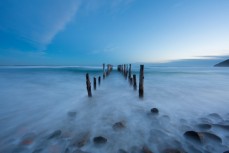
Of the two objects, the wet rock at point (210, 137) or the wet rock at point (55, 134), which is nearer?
the wet rock at point (210, 137)

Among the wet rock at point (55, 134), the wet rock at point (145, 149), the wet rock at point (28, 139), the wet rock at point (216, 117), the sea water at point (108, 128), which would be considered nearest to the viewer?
the wet rock at point (145, 149)

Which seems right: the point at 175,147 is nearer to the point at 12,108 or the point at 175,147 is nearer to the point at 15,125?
the point at 15,125

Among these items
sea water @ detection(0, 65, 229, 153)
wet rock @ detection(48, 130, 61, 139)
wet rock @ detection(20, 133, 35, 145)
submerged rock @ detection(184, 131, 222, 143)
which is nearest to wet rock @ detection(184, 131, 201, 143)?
submerged rock @ detection(184, 131, 222, 143)

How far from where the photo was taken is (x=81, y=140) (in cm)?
370

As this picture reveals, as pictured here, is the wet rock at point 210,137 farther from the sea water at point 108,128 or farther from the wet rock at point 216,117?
the wet rock at point 216,117

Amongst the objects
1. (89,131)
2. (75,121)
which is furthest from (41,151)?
(75,121)

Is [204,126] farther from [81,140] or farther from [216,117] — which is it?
[81,140]

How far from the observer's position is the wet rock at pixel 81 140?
350cm

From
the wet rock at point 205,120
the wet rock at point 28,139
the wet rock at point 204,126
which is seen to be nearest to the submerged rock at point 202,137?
the wet rock at point 204,126

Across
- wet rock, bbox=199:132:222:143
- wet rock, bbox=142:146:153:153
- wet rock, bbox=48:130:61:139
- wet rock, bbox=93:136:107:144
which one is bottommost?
wet rock, bbox=48:130:61:139

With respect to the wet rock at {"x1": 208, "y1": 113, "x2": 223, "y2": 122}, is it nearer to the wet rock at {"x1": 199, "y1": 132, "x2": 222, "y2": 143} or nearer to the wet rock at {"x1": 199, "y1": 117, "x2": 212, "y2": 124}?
the wet rock at {"x1": 199, "y1": 117, "x2": 212, "y2": 124}

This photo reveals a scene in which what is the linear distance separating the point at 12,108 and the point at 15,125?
2440 mm

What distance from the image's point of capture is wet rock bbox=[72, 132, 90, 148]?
11.5 feet

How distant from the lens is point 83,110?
249 inches
